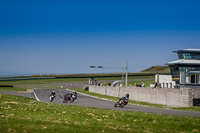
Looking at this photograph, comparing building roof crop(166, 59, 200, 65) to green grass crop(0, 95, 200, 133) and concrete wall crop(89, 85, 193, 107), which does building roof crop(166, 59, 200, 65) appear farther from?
green grass crop(0, 95, 200, 133)

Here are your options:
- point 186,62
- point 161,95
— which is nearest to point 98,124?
point 161,95

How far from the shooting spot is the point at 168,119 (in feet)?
48.1

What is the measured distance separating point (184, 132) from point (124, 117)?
12.7ft

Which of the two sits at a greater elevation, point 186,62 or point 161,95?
point 186,62

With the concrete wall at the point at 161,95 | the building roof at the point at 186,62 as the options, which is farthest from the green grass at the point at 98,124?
the building roof at the point at 186,62

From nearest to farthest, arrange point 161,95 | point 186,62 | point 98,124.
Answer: point 98,124, point 161,95, point 186,62

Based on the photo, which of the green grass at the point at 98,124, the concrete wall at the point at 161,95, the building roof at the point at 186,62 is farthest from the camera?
the building roof at the point at 186,62

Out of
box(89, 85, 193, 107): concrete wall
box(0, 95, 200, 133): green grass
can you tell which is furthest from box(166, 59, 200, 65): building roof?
box(0, 95, 200, 133): green grass

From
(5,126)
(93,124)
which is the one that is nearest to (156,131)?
(93,124)

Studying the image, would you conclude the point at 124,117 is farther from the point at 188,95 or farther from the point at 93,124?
the point at 188,95

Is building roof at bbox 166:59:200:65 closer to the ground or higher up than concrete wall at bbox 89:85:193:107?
higher up

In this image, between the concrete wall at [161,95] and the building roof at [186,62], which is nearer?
the concrete wall at [161,95]

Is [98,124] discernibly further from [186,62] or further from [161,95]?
[186,62]

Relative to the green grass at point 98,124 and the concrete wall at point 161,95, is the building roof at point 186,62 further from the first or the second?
the green grass at point 98,124
